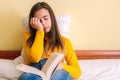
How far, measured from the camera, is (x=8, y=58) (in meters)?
1.64

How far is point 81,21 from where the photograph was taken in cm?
169

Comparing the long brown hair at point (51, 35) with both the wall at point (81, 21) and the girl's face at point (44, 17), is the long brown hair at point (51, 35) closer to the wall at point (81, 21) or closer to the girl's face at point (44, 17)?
the girl's face at point (44, 17)

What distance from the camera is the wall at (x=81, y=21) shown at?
5.36ft

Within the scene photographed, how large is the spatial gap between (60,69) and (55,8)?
628 millimetres

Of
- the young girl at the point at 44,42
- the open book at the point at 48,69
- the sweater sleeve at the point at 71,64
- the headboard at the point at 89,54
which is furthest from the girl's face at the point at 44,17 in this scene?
the headboard at the point at 89,54

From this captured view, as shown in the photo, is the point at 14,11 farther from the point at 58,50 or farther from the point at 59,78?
the point at 59,78

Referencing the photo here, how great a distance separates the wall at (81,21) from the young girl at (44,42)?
0.29 metres

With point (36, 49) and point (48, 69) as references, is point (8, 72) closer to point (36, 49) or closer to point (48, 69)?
point (36, 49)

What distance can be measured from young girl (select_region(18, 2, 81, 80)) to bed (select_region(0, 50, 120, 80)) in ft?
0.49

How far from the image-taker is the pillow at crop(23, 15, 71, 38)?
153cm

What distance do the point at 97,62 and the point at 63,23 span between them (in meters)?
0.37

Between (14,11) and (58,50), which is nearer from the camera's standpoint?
(58,50)

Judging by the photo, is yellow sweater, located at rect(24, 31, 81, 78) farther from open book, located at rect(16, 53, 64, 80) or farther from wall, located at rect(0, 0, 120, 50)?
wall, located at rect(0, 0, 120, 50)

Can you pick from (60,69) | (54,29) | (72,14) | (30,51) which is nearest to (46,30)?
(54,29)
